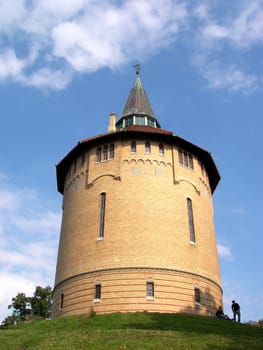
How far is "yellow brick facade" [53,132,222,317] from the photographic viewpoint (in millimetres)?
25891

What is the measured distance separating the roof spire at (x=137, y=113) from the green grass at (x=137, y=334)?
63.6 ft

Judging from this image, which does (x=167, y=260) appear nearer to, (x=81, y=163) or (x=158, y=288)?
(x=158, y=288)

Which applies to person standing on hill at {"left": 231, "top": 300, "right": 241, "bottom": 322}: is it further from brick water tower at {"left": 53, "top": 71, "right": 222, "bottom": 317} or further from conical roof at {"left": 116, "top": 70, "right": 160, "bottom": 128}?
conical roof at {"left": 116, "top": 70, "right": 160, "bottom": 128}

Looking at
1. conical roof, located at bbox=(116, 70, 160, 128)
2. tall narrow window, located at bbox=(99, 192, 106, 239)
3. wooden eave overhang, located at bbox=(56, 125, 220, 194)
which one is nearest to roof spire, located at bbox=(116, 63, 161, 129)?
conical roof, located at bbox=(116, 70, 160, 128)

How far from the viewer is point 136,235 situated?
2712cm

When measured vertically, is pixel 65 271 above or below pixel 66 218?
below

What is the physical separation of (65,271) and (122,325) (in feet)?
29.3

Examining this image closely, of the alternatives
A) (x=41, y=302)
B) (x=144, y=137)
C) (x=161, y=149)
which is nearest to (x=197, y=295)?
(x=161, y=149)

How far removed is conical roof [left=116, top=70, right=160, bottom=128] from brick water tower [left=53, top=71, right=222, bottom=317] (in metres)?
7.64

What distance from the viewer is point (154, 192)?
94.5 ft

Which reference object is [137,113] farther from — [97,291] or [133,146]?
[97,291]

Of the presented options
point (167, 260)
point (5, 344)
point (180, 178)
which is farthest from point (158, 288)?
point (5, 344)

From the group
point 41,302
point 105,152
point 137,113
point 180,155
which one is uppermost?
point 137,113

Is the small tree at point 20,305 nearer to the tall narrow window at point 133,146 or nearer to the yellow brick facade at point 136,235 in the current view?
the yellow brick facade at point 136,235
